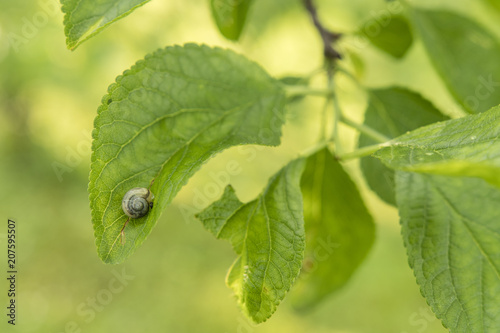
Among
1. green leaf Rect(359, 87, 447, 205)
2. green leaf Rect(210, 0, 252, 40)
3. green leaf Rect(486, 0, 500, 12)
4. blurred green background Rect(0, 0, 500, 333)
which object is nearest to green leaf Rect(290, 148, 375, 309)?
green leaf Rect(359, 87, 447, 205)

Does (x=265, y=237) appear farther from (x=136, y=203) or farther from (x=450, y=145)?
(x=450, y=145)

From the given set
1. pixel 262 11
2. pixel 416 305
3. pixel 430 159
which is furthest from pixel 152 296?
pixel 430 159

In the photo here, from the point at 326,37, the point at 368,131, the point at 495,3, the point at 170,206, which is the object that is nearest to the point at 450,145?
the point at 368,131

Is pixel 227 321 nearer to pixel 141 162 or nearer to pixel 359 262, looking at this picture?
pixel 359 262

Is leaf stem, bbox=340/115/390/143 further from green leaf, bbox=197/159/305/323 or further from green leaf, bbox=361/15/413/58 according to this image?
green leaf, bbox=361/15/413/58

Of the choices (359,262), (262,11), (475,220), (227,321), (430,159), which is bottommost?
(227,321)

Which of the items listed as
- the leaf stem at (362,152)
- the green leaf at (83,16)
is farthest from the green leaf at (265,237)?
the green leaf at (83,16)
